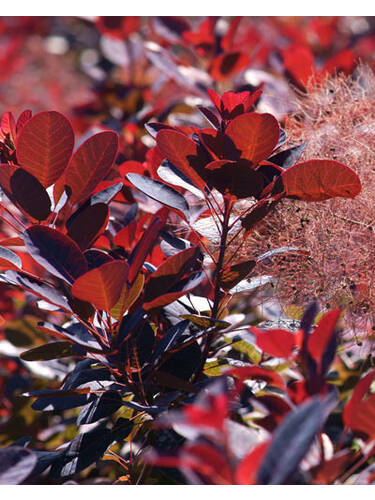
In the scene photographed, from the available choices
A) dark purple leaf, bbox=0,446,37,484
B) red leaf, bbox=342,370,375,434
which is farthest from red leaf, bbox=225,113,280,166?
dark purple leaf, bbox=0,446,37,484

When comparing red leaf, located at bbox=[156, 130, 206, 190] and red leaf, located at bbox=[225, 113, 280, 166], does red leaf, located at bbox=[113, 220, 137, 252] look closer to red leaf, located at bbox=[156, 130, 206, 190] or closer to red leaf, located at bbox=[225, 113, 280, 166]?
red leaf, located at bbox=[156, 130, 206, 190]

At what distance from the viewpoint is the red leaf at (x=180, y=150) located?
0.97m

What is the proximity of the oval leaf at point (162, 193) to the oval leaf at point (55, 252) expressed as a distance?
206mm

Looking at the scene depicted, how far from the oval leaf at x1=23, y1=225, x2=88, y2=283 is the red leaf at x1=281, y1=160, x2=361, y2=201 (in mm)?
385

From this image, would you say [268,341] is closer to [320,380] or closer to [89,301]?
[320,380]

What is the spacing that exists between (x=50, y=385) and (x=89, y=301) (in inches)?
35.9

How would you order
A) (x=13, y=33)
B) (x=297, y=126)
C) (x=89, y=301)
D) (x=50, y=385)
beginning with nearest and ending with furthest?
(x=89, y=301) → (x=297, y=126) → (x=50, y=385) → (x=13, y=33)

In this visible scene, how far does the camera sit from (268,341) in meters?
0.73

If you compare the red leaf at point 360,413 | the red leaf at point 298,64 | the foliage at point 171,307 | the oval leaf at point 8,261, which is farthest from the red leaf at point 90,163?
the red leaf at point 298,64

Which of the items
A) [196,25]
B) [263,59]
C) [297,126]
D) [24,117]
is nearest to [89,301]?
[24,117]

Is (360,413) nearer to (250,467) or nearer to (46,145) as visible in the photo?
(250,467)

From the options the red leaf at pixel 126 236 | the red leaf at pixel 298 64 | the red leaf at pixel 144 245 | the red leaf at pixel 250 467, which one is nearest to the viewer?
the red leaf at pixel 250 467

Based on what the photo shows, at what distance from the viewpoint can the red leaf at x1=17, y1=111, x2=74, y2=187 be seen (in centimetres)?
95

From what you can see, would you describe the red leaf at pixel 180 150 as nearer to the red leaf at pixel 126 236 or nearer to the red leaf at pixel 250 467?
the red leaf at pixel 126 236
